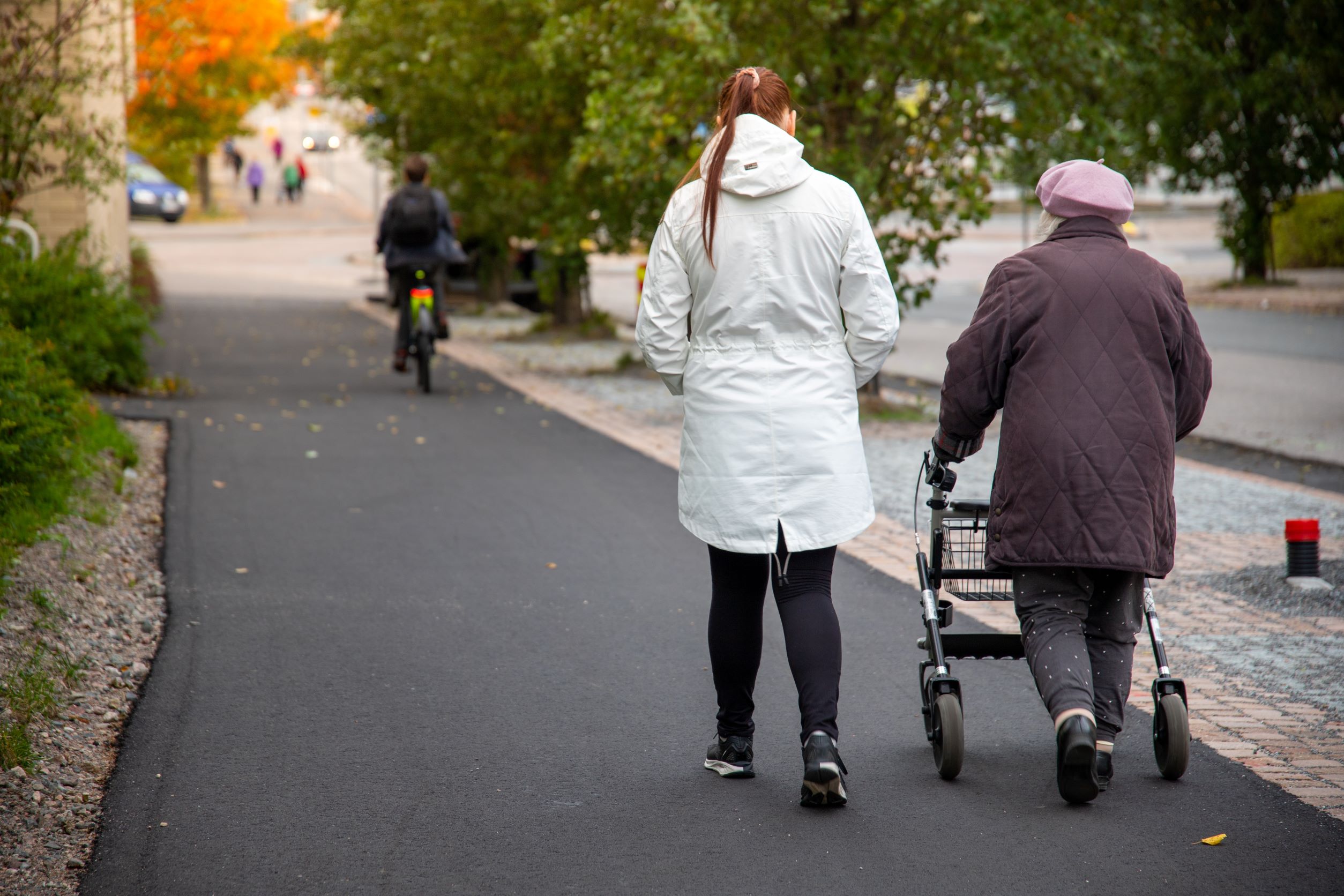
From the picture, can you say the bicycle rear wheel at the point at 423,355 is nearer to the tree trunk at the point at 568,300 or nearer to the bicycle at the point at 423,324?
the bicycle at the point at 423,324

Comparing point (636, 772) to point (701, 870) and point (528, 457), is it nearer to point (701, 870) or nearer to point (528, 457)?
point (701, 870)

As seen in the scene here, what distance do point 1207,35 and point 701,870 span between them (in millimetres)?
14788

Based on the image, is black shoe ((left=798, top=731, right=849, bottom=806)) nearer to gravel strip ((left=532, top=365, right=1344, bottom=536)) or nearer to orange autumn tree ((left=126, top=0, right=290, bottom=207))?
Answer: gravel strip ((left=532, top=365, right=1344, bottom=536))

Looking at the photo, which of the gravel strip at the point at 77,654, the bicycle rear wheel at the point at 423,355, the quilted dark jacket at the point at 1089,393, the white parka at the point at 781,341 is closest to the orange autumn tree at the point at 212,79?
the bicycle rear wheel at the point at 423,355

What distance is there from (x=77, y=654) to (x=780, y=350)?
280cm

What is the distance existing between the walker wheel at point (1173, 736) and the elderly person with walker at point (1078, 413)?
23 cm

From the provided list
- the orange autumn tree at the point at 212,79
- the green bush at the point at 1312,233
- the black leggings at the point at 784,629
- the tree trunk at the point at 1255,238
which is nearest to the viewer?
the black leggings at the point at 784,629

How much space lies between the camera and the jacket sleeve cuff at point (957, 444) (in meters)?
4.15

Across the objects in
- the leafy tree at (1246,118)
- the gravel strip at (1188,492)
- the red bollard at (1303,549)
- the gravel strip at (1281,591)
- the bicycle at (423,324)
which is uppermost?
the leafy tree at (1246,118)

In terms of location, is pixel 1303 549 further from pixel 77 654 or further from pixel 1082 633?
pixel 77 654

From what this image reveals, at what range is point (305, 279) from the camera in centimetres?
3083

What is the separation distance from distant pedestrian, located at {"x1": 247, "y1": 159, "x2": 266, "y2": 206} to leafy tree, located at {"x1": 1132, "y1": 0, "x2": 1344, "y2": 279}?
34521 millimetres

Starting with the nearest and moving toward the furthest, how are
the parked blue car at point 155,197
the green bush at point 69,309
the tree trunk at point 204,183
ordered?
1. the green bush at point 69,309
2. the parked blue car at point 155,197
3. the tree trunk at point 204,183

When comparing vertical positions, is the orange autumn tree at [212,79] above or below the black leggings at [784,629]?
above
